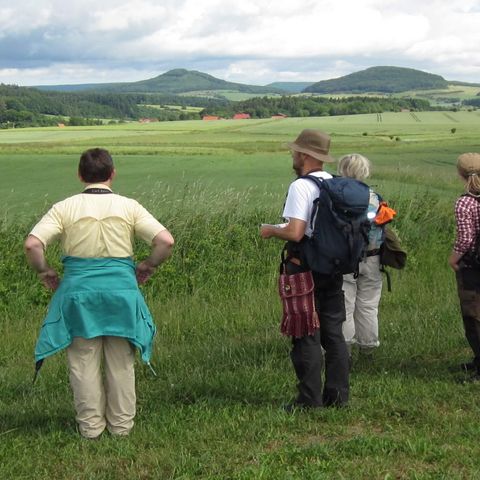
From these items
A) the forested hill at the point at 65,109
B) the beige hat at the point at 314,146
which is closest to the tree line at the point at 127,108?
the forested hill at the point at 65,109

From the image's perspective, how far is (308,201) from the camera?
4.68 metres

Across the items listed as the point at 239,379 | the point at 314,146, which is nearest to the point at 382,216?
the point at 314,146

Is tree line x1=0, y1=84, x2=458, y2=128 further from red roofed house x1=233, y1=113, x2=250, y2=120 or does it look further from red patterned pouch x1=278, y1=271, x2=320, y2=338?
red patterned pouch x1=278, y1=271, x2=320, y2=338

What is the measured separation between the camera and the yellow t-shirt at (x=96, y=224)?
167 inches

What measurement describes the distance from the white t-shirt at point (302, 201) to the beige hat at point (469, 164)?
153cm

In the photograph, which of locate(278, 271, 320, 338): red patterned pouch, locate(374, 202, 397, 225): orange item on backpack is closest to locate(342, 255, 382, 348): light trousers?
locate(374, 202, 397, 225): orange item on backpack

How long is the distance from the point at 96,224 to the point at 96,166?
35 centimetres

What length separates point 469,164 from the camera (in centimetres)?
555

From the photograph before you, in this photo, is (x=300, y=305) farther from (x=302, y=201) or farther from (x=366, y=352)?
(x=366, y=352)

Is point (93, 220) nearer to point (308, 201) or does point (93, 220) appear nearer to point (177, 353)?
point (308, 201)

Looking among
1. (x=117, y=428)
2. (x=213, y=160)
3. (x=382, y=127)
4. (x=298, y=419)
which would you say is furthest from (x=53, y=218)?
(x=382, y=127)

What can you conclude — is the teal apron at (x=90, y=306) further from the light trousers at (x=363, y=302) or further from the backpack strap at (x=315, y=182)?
the light trousers at (x=363, y=302)

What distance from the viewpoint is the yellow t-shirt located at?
13.9ft

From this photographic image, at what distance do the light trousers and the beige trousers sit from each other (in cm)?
241
